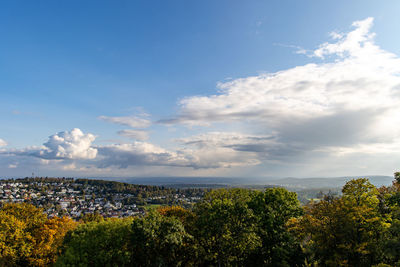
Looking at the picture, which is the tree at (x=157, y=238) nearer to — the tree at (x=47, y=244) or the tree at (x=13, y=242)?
the tree at (x=47, y=244)

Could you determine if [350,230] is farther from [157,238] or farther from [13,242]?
[13,242]

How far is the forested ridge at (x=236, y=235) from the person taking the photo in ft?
73.9

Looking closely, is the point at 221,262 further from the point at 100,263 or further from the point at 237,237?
the point at 100,263

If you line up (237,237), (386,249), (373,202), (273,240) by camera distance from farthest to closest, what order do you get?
(273,240), (237,237), (373,202), (386,249)

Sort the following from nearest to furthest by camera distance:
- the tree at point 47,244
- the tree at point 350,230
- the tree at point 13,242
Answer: the tree at point 350,230 < the tree at point 13,242 < the tree at point 47,244

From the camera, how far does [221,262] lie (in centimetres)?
3186

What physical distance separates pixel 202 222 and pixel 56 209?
618 ft

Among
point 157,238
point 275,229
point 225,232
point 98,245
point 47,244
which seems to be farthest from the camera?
point 47,244

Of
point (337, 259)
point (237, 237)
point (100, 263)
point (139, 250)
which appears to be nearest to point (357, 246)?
point (337, 259)

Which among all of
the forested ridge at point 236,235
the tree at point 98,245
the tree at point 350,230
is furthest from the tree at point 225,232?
the tree at point 98,245

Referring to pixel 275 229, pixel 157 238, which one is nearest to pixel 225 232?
pixel 157 238

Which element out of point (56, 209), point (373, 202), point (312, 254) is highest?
point (373, 202)

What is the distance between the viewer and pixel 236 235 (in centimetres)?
3050

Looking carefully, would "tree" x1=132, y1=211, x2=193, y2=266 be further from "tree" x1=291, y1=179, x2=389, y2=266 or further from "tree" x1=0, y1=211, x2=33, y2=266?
"tree" x1=0, y1=211, x2=33, y2=266
